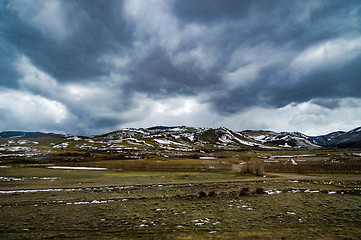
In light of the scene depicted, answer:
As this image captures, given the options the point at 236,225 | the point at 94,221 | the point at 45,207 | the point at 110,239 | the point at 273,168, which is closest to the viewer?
the point at 110,239

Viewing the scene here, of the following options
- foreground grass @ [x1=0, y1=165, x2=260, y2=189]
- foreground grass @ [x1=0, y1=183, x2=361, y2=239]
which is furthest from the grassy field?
foreground grass @ [x1=0, y1=165, x2=260, y2=189]

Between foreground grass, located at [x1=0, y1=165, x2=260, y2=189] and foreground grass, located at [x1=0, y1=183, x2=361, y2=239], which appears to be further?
foreground grass, located at [x1=0, y1=165, x2=260, y2=189]

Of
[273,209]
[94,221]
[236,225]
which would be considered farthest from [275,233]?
[94,221]

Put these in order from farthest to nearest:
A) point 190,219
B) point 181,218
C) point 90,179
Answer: point 90,179
point 181,218
point 190,219

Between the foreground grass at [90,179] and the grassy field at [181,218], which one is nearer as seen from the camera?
the grassy field at [181,218]

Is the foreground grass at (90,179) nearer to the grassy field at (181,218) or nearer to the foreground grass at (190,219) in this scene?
the grassy field at (181,218)

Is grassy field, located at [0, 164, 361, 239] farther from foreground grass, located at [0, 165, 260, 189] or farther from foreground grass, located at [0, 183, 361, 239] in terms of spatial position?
foreground grass, located at [0, 165, 260, 189]

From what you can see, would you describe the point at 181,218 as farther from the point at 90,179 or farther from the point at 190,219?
the point at 90,179

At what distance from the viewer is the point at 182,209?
69.3 ft

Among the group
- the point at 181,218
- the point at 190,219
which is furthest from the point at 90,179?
the point at 190,219

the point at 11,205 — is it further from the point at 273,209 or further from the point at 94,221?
the point at 273,209

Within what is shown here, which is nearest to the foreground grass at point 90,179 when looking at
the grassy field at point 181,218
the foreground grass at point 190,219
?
the grassy field at point 181,218

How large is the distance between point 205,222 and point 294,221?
279 inches

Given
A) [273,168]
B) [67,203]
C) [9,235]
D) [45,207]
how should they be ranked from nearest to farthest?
[9,235], [45,207], [67,203], [273,168]
